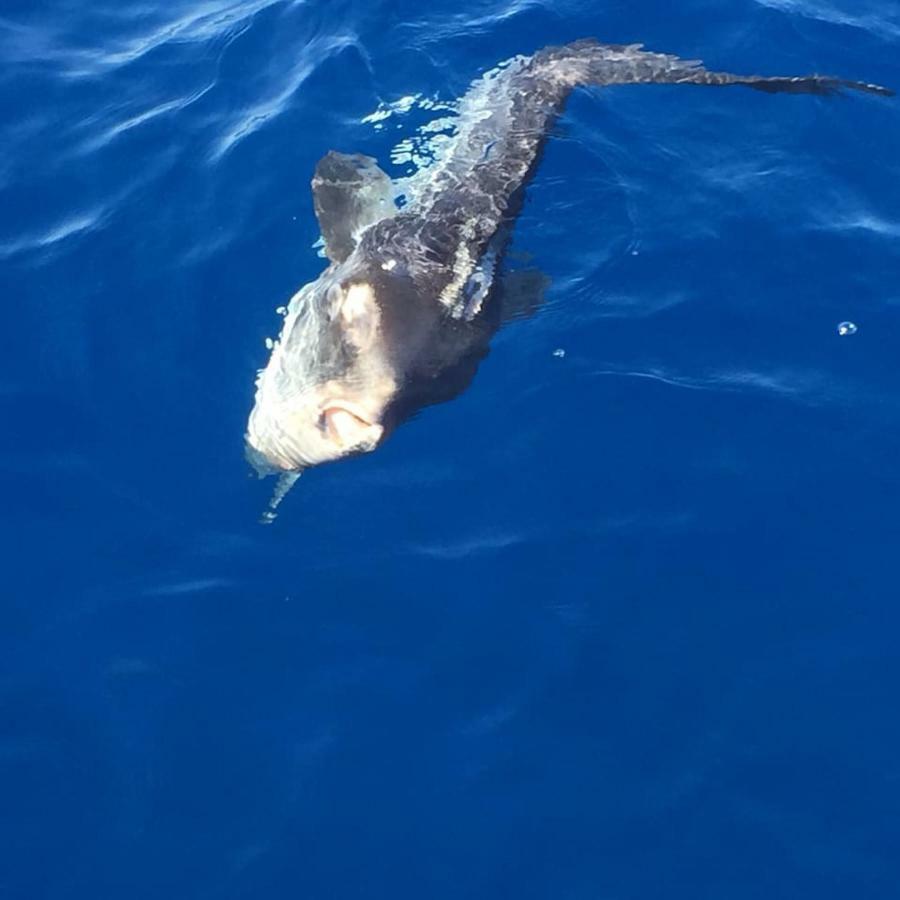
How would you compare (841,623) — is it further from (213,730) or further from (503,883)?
(213,730)

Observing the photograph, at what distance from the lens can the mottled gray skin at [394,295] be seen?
348 inches

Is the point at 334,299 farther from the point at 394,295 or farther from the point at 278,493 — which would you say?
the point at 278,493

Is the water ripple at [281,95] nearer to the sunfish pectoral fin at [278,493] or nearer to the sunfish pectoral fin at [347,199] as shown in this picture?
the sunfish pectoral fin at [347,199]

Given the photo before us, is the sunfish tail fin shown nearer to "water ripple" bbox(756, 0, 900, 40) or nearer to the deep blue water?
the deep blue water

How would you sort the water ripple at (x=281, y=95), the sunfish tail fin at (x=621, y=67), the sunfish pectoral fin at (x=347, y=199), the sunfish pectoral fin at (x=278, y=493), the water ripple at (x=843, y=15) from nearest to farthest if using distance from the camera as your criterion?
the sunfish pectoral fin at (x=278, y=493) < the sunfish pectoral fin at (x=347, y=199) < the sunfish tail fin at (x=621, y=67) < the water ripple at (x=281, y=95) < the water ripple at (x=843, y=15)

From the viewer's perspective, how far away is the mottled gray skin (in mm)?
8852

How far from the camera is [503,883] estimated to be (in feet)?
27.4

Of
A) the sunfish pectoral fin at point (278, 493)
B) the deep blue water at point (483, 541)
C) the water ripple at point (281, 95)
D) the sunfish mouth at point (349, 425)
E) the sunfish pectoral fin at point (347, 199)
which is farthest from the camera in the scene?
the water ripple at point (281, 95)

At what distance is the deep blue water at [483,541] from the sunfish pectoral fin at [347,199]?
1159mm

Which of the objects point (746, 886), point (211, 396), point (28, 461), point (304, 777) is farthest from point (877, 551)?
Result: point (28, 461)

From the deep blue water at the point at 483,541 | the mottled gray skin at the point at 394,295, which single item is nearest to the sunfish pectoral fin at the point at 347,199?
the mottled gray skin at the point at 394,295

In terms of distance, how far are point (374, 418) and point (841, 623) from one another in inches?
165

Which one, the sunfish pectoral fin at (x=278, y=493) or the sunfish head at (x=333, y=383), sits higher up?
the sunfish head at (x=333, y=383)

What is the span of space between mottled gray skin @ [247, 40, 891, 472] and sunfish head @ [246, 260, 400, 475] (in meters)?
0.01
